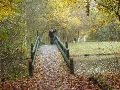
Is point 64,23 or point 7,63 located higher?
point 64,23

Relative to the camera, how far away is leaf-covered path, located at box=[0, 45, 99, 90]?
1692 centimetres

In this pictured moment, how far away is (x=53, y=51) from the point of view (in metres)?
29.8

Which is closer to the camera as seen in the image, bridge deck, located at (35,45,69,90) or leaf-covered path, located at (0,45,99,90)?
leaf-covered path, located at (0,45,99,90)

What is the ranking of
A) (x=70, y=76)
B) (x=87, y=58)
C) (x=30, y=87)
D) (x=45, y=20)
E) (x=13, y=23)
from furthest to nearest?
(x=45, y=20)
(x=87, y=58)
(x=13, y=23)
(x=70, y=76)
(x=30, y=87)

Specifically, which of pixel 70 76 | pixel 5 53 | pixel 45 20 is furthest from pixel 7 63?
pixel 45 20

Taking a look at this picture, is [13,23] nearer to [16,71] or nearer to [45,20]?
[16,71]

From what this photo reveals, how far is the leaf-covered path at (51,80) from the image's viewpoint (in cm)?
1692

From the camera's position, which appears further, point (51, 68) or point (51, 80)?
point (51, 68)

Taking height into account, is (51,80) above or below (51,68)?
below

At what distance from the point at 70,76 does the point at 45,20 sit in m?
28.3

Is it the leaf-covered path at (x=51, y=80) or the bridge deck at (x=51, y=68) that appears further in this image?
the bridge deck at (x=51, y=68)

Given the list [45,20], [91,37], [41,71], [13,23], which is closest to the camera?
[41,71]

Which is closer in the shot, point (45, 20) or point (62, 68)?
point (62, 68)

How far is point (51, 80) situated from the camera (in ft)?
60.7
